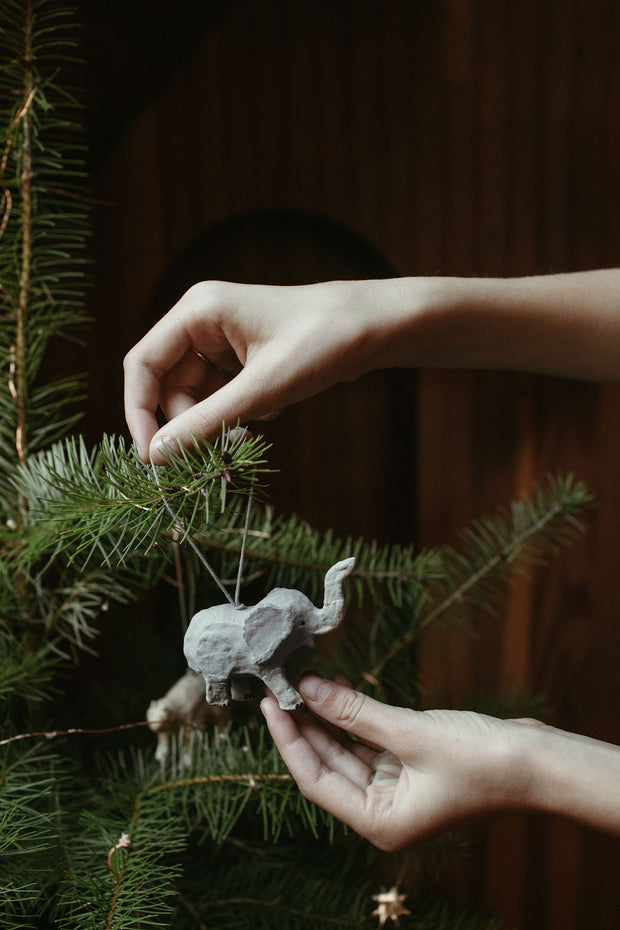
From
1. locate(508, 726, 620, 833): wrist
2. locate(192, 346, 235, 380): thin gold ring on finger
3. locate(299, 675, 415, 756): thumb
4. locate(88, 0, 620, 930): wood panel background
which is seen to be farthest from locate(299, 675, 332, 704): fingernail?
locate(88, 0, 620, 930): wood panel background

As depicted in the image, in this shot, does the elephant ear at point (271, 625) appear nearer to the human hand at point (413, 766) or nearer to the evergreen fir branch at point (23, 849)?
the human hand at point (413, 766)

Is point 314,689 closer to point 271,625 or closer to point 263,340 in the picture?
point 271,625

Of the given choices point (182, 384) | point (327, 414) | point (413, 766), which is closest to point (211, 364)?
point (182, 384)

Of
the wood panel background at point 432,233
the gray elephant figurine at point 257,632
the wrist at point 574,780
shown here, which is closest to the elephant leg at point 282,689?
the gray elephant figurine at point 257,632

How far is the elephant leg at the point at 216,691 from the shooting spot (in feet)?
1.25

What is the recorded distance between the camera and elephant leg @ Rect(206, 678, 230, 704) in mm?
382

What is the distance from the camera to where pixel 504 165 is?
0.91 metres

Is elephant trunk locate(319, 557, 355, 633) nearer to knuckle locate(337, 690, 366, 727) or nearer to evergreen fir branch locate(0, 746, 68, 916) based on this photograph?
knuckle locate(337, 690, 366, 727)

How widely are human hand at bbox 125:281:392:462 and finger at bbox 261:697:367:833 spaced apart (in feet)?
0.63

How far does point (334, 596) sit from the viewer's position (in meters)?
0.38

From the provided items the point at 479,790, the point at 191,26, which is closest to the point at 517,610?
the point at 479,790

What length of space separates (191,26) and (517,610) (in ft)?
3.09

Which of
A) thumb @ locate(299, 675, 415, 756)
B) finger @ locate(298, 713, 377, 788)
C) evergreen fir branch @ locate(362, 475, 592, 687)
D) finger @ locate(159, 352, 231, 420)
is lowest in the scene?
finger @ locate(298, 713, 377, 788)

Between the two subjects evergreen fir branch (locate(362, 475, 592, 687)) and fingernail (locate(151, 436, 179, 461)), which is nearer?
fingernail (locate(151, 436, 179, 461))
